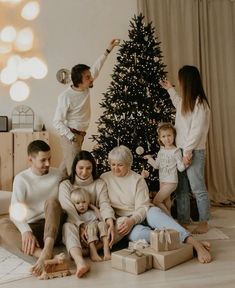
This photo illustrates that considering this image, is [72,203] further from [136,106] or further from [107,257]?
[136,106]

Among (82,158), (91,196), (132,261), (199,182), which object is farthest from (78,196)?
(199,182)

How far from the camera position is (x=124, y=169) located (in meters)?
2.79

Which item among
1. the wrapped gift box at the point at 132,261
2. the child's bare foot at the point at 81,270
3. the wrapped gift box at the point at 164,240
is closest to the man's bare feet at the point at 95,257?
the wrapped gift box at the point at 132,261

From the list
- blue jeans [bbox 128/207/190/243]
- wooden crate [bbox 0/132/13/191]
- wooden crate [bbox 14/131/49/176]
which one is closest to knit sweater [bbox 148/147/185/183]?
blue jeans [bbox 128/207/190/243]

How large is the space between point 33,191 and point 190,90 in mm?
1472

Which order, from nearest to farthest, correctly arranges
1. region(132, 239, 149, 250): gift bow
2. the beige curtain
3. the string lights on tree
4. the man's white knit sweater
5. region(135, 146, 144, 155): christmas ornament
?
1. region(132, 239, 149, 250): gift bow
2. the man's white knit sweater
3. region(135, 146, 144, 155): christmas ornament
4. the string lights on tree
5. the beige curtain

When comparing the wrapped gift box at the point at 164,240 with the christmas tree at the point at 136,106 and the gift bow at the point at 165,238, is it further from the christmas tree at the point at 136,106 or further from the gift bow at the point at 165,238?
the christmas tree at the point at 136,106

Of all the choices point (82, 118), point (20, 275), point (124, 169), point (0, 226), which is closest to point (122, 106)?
point (82, 118)

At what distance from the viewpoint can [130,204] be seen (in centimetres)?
277

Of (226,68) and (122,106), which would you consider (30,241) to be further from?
(226,68)

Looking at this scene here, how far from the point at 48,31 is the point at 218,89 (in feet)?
6.90

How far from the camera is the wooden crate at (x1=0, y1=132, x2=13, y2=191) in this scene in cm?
375

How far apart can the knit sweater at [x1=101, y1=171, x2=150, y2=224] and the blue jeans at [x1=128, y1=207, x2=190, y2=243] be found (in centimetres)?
8

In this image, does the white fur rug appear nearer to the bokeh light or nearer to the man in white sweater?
the man in white sweater
